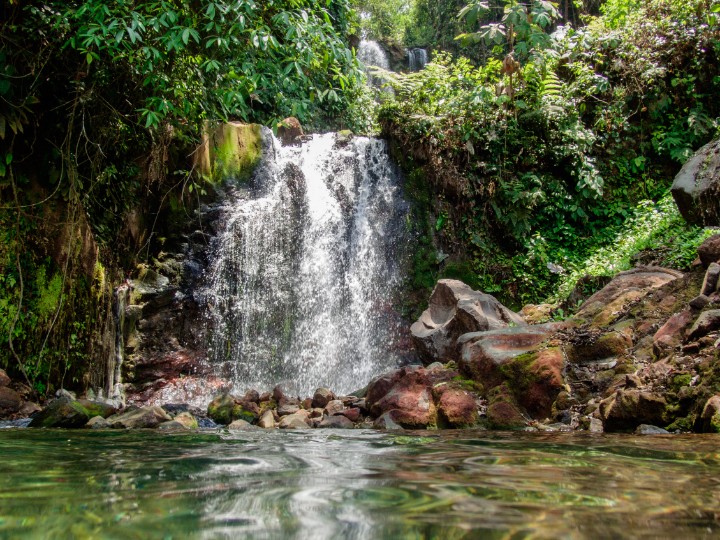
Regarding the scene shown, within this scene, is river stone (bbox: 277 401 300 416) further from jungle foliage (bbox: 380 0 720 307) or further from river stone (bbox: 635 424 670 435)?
jungle foliage (bbox: 380 0 720 307)

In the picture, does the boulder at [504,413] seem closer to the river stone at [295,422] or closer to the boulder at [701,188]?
the river stone at [295,422]

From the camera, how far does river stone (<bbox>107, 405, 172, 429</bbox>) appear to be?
4.97 m

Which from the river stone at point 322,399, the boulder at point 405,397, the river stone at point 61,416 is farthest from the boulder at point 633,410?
the river stone at point 61,416

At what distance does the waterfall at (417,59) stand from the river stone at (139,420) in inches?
730

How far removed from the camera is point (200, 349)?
9.41 metres

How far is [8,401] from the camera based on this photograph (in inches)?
238

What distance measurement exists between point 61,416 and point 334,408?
2693 millimetres

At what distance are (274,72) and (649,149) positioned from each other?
8368 mm

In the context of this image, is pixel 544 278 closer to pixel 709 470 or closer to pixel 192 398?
pixel 192 398

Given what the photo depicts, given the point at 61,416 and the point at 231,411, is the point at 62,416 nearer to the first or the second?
the point at 61,416

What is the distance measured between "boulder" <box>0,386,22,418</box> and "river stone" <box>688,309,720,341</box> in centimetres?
681

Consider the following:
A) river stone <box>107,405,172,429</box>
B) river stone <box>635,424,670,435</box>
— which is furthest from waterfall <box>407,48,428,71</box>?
river stone <box>635,424,670,435</box>

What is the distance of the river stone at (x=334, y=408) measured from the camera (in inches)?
234

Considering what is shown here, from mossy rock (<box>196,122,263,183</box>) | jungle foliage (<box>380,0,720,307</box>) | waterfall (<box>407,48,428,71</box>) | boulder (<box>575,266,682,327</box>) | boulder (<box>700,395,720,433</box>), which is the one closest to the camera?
boulder (<box>700,395,720,433</box>)
